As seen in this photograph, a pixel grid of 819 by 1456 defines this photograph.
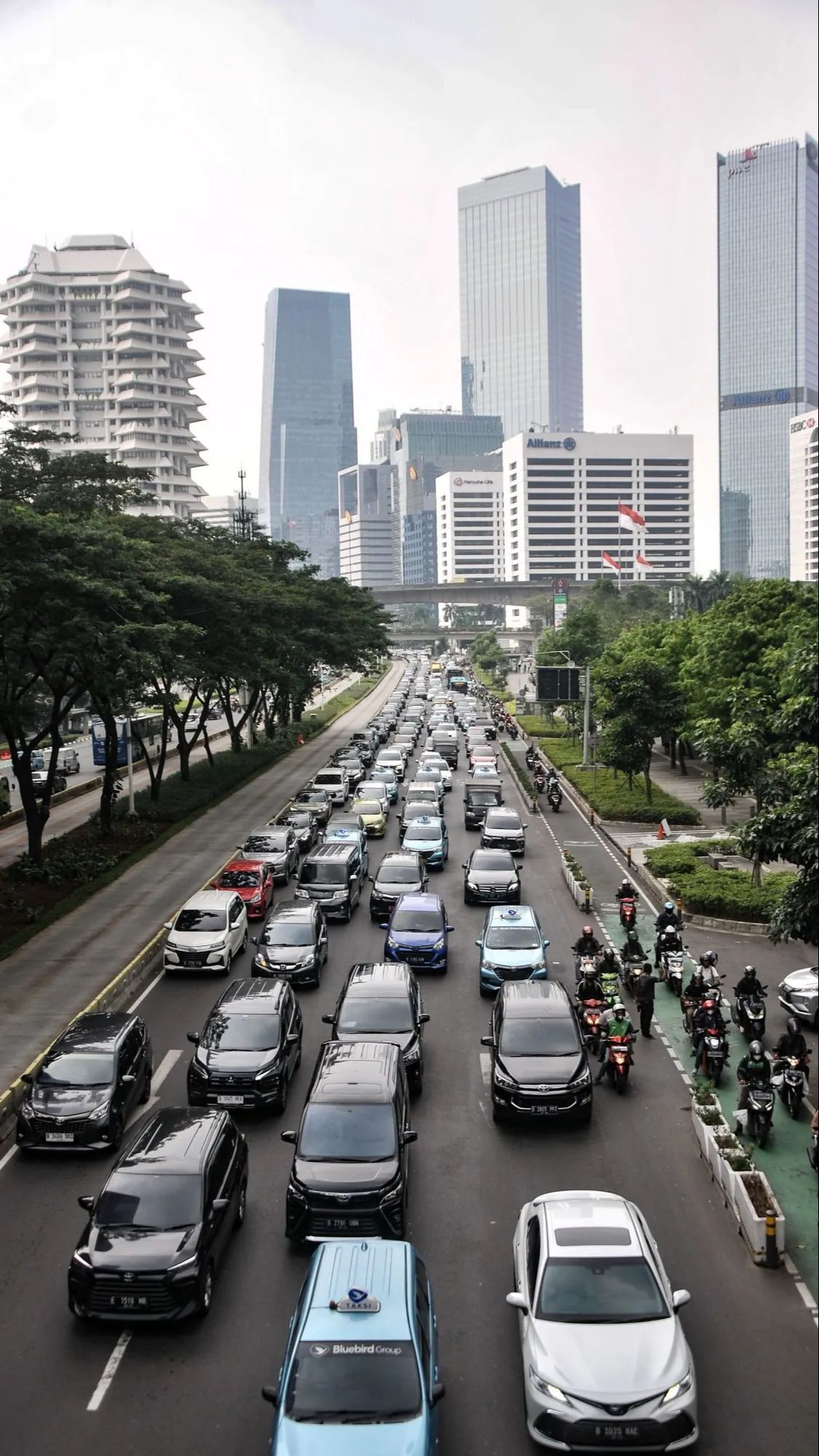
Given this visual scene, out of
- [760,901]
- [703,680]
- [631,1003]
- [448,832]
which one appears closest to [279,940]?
[631,1003]

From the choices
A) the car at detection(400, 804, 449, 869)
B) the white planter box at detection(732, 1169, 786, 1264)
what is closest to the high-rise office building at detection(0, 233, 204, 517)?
the car at detection(400, 804, 449, 869)

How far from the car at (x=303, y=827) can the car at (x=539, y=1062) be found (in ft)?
64.5

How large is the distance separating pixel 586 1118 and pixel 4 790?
37394mm

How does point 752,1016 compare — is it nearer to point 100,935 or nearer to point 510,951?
point 510,951

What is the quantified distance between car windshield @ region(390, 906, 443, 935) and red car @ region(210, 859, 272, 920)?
17.7 ft

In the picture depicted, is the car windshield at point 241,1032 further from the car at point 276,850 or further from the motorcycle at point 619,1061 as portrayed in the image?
the car at point 276,850

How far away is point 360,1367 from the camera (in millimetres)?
9359

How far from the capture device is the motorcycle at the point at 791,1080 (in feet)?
53.6

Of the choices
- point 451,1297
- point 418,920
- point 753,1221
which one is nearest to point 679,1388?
point 451,1297

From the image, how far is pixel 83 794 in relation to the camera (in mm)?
54094

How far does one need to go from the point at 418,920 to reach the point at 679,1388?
15475mm

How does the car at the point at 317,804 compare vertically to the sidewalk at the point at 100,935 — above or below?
above

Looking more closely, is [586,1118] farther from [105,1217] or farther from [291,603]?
[291,603]

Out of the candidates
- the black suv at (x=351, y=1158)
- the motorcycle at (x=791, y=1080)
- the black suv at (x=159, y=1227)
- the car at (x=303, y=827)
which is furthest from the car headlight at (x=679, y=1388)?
the car at (x=303, y=827)
